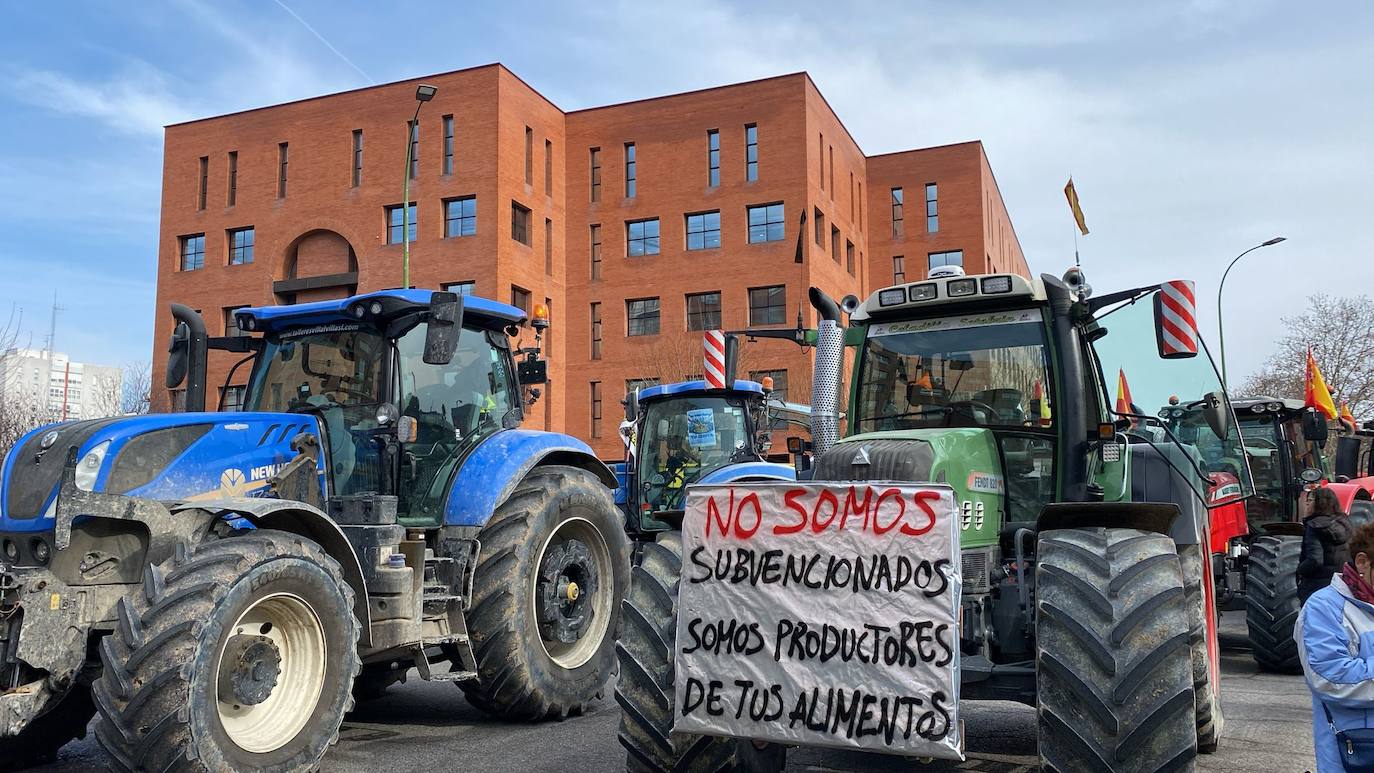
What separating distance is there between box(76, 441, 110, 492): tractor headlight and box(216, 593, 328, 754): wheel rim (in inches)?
42.2

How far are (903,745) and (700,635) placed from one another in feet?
3.08

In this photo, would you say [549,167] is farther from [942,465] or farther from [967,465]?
[942,465]

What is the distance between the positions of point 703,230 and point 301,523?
35.8 m

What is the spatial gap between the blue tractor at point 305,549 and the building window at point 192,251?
39.2 metres

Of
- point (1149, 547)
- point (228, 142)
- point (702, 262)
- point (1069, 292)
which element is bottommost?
point (1149, 547)

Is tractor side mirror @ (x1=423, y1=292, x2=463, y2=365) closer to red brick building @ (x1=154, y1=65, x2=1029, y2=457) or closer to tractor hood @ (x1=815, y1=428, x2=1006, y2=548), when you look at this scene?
tractor hood @ (x1=815, y1=428, x2=1006, y2=548)

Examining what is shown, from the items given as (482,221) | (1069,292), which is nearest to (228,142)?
(482,221)

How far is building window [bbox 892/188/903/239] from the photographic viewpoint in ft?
165

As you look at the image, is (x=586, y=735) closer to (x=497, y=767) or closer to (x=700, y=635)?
(x=497, y=767)

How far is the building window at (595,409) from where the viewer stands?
137 ft

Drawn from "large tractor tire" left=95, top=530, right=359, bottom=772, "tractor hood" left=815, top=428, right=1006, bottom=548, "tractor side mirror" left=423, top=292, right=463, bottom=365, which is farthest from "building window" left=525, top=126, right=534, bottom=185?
"tractor hood" left=815, top=428, right=1006, bottom=548

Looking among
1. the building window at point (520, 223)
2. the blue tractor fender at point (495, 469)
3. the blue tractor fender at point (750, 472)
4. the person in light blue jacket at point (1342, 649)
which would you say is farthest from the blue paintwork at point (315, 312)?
the building window at point (520, 223)

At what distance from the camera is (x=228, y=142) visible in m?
43.8

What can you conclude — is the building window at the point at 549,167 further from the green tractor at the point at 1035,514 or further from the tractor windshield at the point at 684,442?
the green tractor at the point at 1035,514
